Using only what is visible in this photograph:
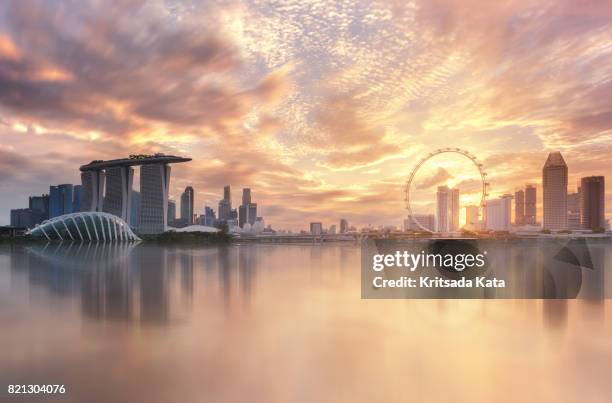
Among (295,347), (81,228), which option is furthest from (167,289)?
(81,228)

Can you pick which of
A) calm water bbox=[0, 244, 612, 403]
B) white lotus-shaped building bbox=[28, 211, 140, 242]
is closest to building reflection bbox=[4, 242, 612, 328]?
calm water bbox=[0, 244, 612, 403]

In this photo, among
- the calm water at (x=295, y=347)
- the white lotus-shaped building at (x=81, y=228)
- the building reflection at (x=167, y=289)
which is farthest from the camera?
the white lotus-shaped building at (x=81, y=228)

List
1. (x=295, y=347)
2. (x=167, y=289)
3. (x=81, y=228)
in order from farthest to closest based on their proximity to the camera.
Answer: (x=81, y=228) < (x=167, y=289) < (x=295, y=347)

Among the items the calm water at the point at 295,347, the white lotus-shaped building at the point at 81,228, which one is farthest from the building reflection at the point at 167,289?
the white lotus-shaped building at the point at 81,228

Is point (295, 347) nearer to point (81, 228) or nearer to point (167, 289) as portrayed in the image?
point (167, 289)

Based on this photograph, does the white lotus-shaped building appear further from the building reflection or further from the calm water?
the calm water

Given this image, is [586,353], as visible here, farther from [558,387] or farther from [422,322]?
[422,322]

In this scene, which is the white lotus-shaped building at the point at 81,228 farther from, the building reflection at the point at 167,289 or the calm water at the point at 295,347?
the calm water at the point at 295,347

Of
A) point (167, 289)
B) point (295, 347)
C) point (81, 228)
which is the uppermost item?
point (81, 228)
